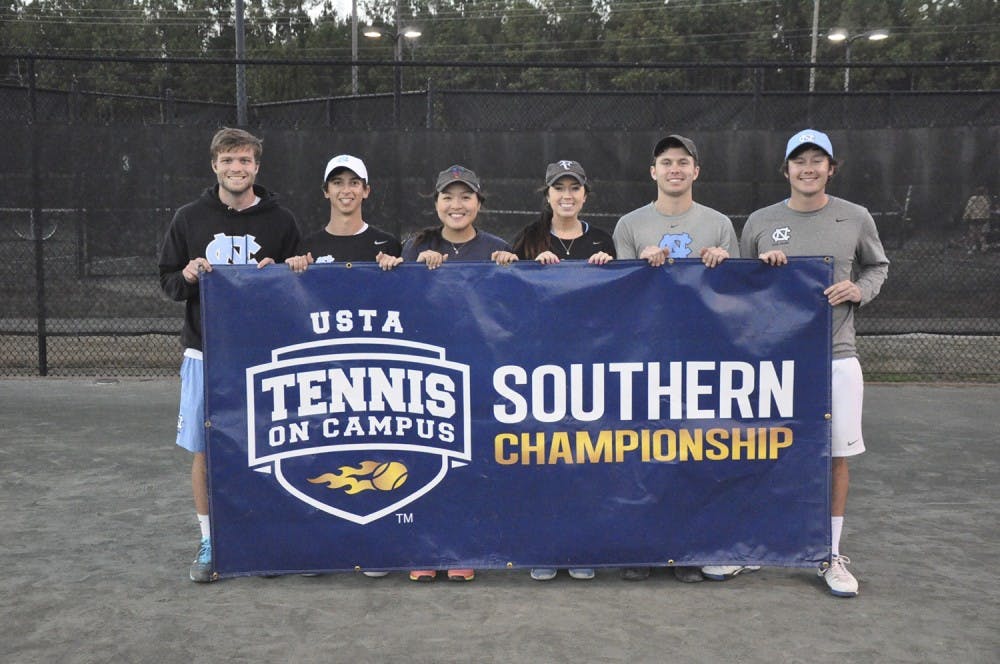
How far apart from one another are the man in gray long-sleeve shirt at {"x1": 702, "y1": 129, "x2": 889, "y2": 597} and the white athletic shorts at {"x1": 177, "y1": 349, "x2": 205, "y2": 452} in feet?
7.41

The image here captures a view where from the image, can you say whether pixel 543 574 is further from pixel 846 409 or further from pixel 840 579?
pixel 846 409

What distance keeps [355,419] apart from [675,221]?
1.65 m

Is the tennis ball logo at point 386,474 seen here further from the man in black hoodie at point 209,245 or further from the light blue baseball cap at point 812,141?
the light blue baseball cap at point 812,141

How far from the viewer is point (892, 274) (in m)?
8.49

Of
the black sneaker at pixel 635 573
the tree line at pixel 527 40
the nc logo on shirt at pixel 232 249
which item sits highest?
the tree line at pixel 527 40

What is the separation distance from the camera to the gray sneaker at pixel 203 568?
Answer: 13.3 feet

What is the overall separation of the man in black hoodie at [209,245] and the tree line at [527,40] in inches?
1318

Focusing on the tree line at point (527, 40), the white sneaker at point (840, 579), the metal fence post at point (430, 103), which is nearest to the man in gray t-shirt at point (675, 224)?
the white sneaker at point (840, 579)

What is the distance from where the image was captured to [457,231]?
4.41m

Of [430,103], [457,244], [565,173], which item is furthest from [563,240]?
[430,103]

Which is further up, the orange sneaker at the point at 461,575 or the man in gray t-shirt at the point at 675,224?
the man in gray t-shirt at the point at 675,224

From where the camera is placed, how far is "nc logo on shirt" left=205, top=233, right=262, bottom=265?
14.1 feet

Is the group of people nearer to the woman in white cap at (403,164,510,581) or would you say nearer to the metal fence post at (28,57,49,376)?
the woman in white cap at (403,164,510,581)

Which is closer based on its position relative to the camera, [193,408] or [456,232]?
[193,408]
